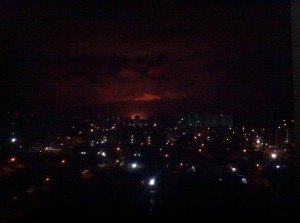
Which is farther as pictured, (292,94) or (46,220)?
(46,220)

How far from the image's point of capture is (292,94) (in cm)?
125

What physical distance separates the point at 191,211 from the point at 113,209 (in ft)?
1.02

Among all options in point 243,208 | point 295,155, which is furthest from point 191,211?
point 295,155

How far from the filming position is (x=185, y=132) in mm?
5371

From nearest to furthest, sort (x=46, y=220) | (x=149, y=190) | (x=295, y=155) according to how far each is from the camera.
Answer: (x=295, y=155), (x=46, y=220), (x=149, y=190)

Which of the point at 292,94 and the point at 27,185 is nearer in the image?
the point at 292,94

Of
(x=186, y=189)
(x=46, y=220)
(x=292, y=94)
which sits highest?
(x=292, y=94)

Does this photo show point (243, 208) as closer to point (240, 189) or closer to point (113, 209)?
point (240, 189)

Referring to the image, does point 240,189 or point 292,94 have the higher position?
point 292,94

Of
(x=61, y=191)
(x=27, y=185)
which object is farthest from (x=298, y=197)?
(x=27, y=185)

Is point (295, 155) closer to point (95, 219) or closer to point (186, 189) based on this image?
point (186, 189)

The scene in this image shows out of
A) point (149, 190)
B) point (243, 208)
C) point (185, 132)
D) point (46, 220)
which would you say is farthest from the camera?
point (185, 132)

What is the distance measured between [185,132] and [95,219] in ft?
13.3

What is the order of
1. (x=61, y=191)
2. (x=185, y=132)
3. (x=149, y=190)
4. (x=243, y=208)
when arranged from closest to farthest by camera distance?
(x=243, y=208) < (x=61, y=191) < (x=149, y=190) < (x=185, y=132)
